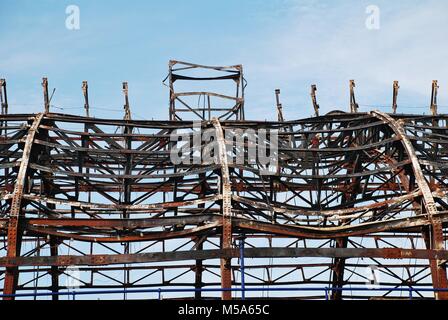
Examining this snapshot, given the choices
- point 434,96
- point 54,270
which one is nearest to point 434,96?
point 434,96

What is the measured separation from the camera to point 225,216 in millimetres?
25375

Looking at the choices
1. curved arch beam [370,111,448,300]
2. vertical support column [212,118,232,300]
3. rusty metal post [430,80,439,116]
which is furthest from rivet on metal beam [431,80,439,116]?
vertical support column [212,118,232,300]

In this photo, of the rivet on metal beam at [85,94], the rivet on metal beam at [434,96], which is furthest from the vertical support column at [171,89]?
the rivet on metal beam at [434,96]

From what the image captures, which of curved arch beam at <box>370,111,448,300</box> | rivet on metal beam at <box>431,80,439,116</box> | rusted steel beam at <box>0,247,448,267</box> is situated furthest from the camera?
rivet on metal beam at <box>431,80,439,116</box>

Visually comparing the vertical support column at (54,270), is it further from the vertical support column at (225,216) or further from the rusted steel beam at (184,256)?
the vertical support column at (225,216)

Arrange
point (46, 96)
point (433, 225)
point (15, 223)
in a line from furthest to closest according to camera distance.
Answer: point (46, 96) < point (433, 225) < point (15, 223)

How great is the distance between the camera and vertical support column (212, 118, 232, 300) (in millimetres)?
24344

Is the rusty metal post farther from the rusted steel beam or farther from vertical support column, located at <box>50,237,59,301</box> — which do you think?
vertical support column, located at <box>50,237,59,301</box>

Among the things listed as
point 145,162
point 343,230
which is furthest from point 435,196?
point 145,162

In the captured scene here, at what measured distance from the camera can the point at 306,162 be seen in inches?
1300

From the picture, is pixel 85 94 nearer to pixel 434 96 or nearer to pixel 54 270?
pixel 54 270

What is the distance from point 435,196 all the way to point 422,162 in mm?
1740

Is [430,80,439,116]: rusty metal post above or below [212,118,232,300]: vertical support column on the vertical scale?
above

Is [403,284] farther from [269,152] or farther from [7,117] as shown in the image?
[7,117]
